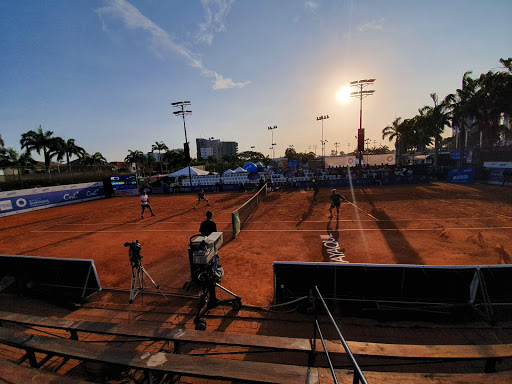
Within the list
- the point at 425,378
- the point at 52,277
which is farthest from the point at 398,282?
the point at 52,277

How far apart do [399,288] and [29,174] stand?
1413 inches

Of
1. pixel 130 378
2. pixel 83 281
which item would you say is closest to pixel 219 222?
pixel 83 281

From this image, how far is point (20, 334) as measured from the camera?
397 cm

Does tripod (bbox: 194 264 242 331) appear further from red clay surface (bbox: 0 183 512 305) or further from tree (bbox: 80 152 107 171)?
tree (bbox: 80 152 107 171)

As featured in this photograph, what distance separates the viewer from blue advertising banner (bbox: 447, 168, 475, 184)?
92.8 ft

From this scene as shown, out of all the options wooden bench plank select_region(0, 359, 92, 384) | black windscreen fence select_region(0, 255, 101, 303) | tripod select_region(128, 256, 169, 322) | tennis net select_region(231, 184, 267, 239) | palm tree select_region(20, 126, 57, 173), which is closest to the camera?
wooden bench plank select_region(0, 359, 92, 384)

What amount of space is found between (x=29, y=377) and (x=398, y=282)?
7.28m

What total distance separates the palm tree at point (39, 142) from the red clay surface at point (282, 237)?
31885 mm

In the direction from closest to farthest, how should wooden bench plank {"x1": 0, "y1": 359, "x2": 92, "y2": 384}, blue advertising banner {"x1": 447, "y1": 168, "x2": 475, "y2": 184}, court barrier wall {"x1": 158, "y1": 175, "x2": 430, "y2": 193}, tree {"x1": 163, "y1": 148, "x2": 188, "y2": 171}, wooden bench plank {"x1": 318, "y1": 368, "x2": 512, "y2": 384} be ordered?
wooden bench plank {"x1": 318, "y1": 368, "x2": 512, "y2": 384} → wooden bench plank {"x1": 0, "y1": 359, "x2": 92, "y2": 384} → blue advertising banner {"x1": 447, "y1": 168, "x2": 475, "y2": 184} → court barrier wall {"x1": 158, "y1": 175, "x2": 430, "y2": 193} → tree {"x1": 163, "y1": 148, "x2": 188, "y2": 171}

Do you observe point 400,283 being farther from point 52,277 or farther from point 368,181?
point 368,181

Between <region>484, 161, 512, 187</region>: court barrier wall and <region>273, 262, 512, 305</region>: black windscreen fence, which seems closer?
<region>273, 262, 512, 305</region>: black windscreen fence

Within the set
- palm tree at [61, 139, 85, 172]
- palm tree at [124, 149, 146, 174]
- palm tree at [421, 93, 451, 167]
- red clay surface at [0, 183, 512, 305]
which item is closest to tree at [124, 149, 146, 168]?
palm tree at [124, 149, 146, 174]

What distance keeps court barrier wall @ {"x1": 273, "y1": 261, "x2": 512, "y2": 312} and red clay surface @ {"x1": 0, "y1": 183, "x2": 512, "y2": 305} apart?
127cm

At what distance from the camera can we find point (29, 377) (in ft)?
10.5
